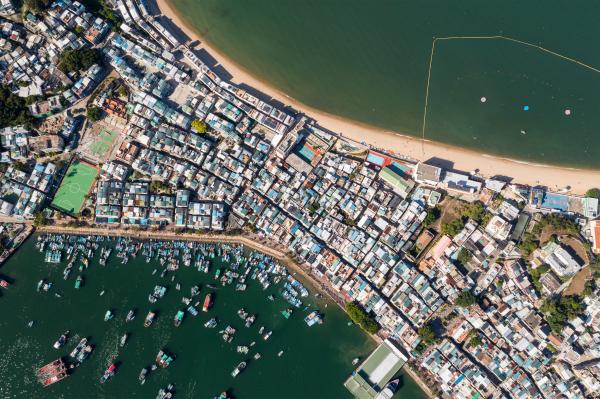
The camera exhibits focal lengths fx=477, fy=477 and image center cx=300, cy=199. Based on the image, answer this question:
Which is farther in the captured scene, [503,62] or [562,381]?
Result: [503,62]

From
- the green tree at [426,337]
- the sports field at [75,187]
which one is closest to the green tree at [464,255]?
the green tree at [426,337]

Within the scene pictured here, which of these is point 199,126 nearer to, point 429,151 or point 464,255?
point 429,151

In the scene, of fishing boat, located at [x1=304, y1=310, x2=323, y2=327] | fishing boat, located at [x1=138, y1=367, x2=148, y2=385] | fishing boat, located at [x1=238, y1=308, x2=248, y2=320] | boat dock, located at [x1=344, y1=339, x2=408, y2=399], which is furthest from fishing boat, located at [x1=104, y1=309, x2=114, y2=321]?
boat dock, located at [x1=344, y1=339, x2=408, y2=399]

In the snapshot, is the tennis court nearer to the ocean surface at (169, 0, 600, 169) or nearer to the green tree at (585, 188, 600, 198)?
the ocean surface at (169, 0, 600, 169)

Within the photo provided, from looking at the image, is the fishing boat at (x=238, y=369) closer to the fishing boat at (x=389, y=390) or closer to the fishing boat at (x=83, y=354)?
the fishing boat at (x=389, y=390)

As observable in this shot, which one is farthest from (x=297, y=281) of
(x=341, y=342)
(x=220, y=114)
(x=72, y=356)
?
(x=72, y=356)

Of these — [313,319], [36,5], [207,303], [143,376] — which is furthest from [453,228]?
[36,5]

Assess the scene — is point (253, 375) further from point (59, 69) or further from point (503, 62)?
point (503, 62)

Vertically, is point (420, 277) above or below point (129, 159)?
above
